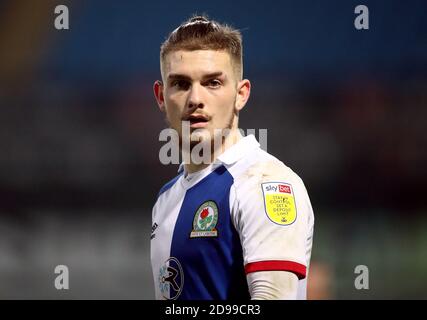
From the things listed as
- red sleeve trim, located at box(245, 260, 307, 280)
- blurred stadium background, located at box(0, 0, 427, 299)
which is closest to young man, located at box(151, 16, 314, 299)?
red sleeve trim, located at box(245, 260, 307, 280)

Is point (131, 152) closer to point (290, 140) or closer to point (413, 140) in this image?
point (290, 140)

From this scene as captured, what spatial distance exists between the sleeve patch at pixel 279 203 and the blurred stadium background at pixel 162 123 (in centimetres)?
372

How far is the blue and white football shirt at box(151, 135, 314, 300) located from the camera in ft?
7.21

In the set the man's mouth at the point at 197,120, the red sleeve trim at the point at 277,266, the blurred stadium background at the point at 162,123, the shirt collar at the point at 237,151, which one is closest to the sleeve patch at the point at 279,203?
the red sleeve trim at the point at 277,266

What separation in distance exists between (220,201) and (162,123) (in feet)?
12.9

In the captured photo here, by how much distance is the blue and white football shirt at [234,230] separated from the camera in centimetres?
220

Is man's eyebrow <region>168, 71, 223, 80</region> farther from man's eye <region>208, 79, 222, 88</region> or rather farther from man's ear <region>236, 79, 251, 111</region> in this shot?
man's ear <region>236, 79, 251, 111</region>

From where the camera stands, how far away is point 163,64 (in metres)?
2.70

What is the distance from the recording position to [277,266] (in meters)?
2.13

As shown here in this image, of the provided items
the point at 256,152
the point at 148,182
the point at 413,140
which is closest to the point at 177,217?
the point at 256,152

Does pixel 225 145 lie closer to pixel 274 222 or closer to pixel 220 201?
pixel 220 201

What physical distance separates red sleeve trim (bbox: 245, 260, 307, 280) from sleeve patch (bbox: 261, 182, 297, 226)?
0.43 feet

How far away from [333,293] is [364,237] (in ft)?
2.43

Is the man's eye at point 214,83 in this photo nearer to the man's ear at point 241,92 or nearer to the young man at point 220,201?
the young man at point 220,201
